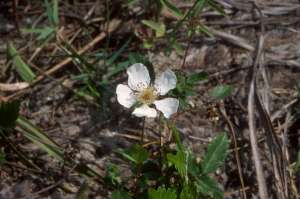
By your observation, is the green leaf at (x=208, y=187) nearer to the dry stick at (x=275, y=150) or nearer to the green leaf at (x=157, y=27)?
the dry stick at (x=275, y=150)

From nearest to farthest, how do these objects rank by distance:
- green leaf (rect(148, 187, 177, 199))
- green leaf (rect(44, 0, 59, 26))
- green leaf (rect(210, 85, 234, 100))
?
green leaf (rect(148, 187, 177, 199))
green leaf (rect(210, 85, 234, 100))
green leaf (rect(44, 0, 59, 26))

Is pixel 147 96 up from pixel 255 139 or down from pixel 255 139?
up

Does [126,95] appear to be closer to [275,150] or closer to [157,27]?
[157,27]

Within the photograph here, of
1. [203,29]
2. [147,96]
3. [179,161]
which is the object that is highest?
[203,29]

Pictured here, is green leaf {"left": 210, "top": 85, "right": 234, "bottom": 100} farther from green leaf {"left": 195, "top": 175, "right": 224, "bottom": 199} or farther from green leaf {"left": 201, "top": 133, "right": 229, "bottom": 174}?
green leaf {"left": 195, "top": 175, "right": 224, "bottom": 199}

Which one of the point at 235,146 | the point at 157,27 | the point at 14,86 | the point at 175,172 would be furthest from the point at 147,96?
the point at 14,86

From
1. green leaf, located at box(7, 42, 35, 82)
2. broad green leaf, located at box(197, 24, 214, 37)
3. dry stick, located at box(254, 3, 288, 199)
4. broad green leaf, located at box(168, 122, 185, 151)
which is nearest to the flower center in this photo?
broad green leaf, located at box(168, 122, 185, 151)

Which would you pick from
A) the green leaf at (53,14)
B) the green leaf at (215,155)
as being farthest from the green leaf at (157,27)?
the green leaf at (215,155)

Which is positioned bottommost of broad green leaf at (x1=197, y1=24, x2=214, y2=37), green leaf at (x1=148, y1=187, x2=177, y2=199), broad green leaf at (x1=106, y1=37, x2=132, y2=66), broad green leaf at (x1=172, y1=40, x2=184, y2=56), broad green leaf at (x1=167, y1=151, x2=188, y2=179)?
green leaf at (x1=148, y1=187, x2=177, y2=199)
